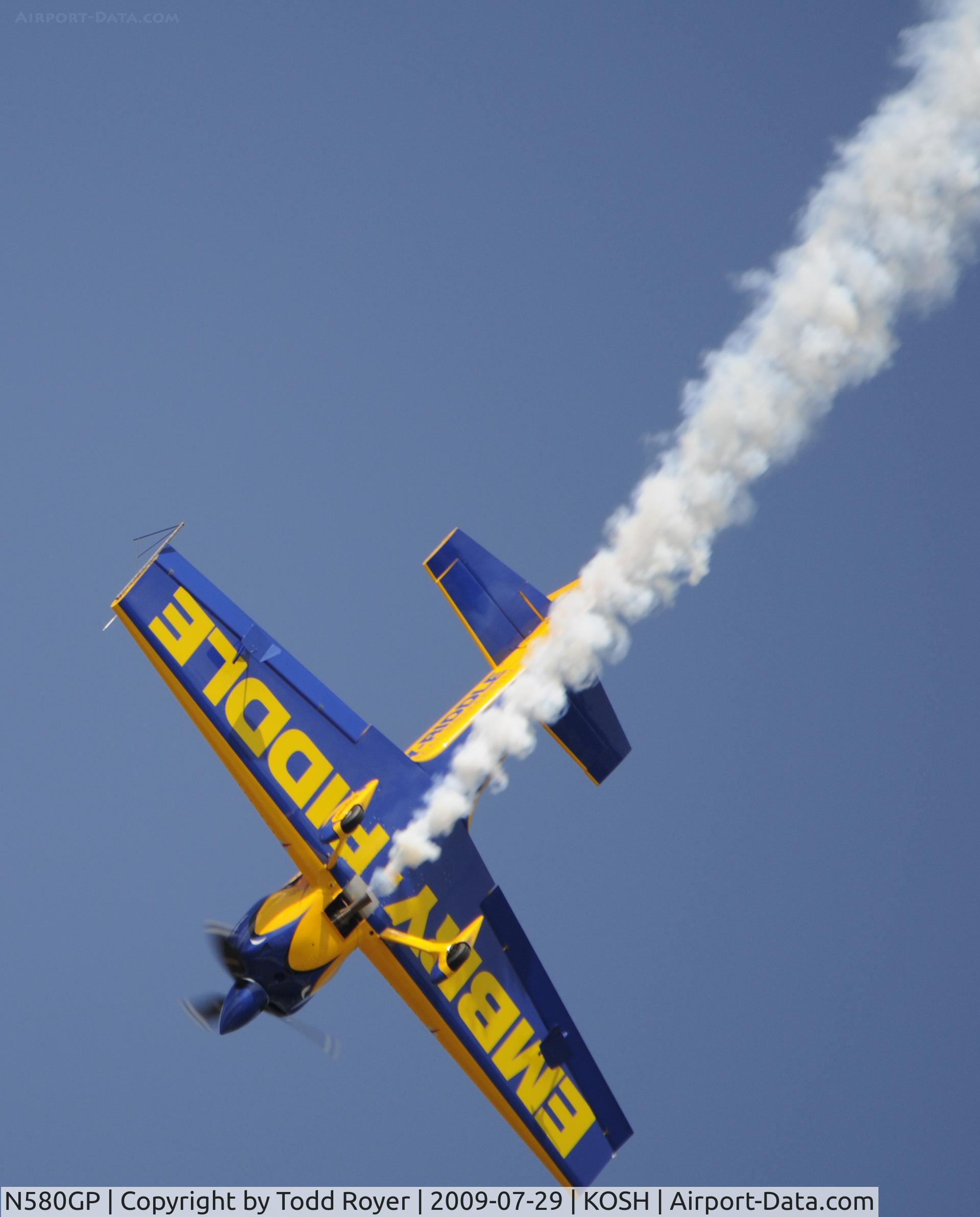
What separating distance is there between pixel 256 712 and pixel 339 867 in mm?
2041

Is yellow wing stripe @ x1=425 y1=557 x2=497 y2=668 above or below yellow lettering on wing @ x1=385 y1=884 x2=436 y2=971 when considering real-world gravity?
above

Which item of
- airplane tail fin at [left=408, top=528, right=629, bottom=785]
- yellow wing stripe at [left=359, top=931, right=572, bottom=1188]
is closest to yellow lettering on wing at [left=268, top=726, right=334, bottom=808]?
yellow wing stripe at [left=359, top=931, right=572, bottom=1188]

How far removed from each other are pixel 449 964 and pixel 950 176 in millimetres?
9686

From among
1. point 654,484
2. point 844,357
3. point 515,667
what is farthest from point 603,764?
point 844,357

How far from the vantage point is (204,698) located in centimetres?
2009

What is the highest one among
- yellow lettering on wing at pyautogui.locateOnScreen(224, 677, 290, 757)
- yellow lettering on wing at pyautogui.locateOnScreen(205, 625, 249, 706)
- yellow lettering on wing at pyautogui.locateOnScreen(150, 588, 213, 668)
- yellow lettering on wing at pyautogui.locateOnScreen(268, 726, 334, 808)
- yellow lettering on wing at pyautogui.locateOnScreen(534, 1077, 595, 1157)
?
yellow lettering on wing at pyautogui.locateOnScreen(150, 588, 213, 668)

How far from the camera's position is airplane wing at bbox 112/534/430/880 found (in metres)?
20.0

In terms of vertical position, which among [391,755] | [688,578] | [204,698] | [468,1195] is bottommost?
[468,1195]

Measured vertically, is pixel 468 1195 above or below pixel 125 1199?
below

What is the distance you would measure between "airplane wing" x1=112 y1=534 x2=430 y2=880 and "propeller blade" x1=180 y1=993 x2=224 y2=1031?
5.67ft

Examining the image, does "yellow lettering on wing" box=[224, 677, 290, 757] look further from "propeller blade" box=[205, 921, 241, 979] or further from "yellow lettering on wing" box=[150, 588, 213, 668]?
"propeller blade" box=[205, 921, 241, 979]

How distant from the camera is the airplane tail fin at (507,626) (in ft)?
72.4

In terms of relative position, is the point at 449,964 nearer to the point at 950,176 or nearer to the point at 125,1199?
the point at 125,1199

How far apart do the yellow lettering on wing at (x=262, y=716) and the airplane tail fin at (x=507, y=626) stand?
98.8 inches
